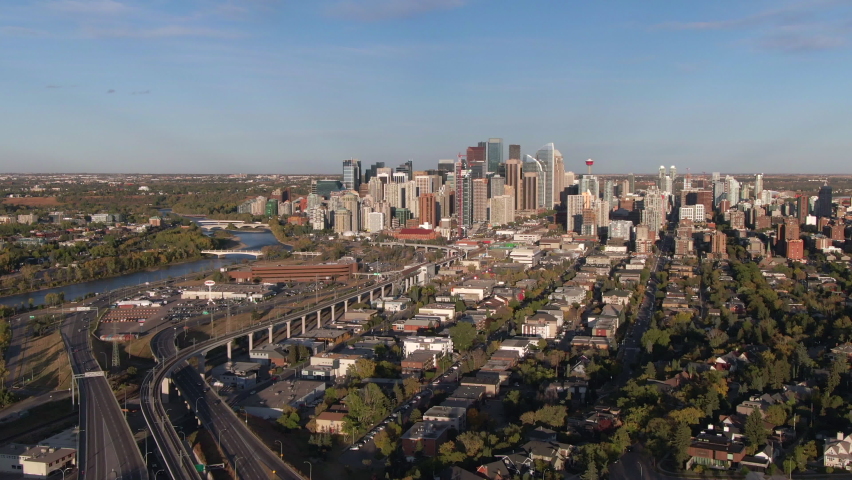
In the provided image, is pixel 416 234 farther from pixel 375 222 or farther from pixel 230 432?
pixel 230 432

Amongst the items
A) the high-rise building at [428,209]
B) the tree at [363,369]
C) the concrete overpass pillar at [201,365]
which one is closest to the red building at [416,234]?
the high-rise building at [428,209]

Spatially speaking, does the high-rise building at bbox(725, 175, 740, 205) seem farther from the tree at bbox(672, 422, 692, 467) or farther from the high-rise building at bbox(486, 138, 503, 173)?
the tree at bbox(672, 422, 692, 467)

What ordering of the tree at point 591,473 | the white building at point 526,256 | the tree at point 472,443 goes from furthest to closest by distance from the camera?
1. the white building at point 526,256
2. the tree at point 472,443
3. the tree at point 591,473

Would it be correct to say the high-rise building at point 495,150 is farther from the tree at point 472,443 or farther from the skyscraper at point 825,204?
the tree at point 472,443

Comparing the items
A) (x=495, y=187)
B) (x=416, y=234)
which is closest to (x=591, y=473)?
(x=416, y=234)

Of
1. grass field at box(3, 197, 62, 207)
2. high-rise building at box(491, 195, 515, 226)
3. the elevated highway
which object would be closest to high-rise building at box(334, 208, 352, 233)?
high-rise building at box(491, 195, 515, 226)
